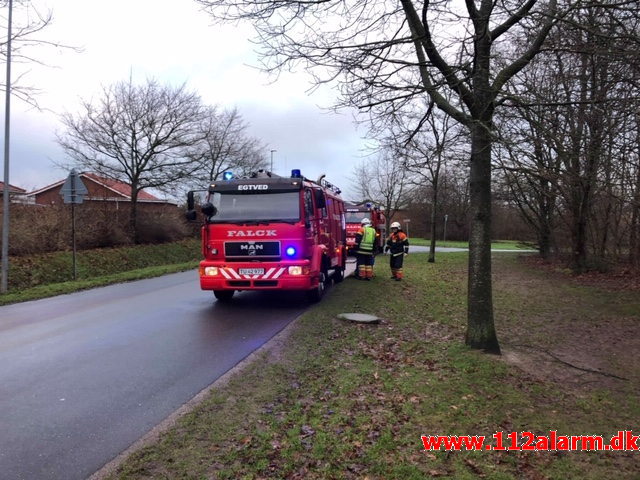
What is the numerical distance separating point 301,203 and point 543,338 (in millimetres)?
5030

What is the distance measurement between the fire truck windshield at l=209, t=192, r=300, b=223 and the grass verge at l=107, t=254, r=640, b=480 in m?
2.62

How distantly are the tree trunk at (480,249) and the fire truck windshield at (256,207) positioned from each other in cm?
402

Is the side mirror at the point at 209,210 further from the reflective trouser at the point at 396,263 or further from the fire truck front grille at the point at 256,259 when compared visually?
the reflective trouser at the point at 396,263

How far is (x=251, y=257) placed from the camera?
9148 mm

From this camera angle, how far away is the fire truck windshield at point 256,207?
9234 mm

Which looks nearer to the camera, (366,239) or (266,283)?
(266,283)

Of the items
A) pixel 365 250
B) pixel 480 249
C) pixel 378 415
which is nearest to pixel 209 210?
pixel 480 249

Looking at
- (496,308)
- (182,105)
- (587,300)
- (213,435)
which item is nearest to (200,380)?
(213,435)

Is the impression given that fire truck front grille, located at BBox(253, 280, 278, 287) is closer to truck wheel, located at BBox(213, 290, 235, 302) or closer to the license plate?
the license plate

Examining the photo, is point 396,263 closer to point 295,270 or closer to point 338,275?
point 338,275

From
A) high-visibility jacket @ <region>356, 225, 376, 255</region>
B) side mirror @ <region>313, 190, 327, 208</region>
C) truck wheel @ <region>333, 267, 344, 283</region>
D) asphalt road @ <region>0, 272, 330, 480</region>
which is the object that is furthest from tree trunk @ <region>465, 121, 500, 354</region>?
truck wheel @ <region>333, 267, 344, 283</region>

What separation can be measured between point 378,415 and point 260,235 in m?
5.50

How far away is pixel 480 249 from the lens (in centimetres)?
600

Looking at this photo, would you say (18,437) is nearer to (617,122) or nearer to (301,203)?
(301,203)
